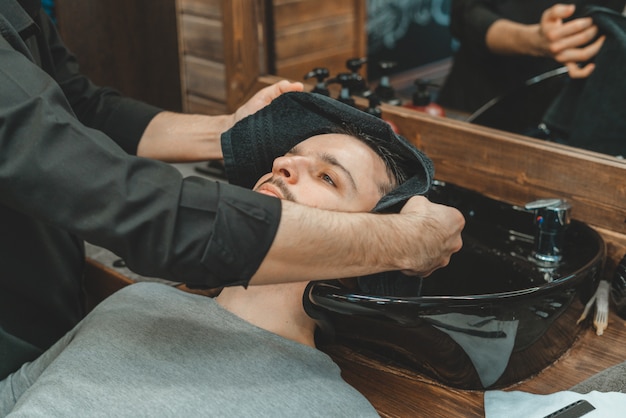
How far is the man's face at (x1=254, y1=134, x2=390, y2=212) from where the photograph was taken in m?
1.43

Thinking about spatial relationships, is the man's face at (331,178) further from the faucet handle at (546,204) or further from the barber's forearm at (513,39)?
the barber's forearm at (513,39)

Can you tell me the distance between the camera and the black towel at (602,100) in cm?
167

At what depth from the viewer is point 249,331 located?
4.58ft

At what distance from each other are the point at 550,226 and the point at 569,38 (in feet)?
1.59

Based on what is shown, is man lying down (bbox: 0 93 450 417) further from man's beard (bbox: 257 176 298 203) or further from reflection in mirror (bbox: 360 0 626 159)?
reflection in mirror (bbox: 360 0 626 159)

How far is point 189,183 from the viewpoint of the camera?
111cm

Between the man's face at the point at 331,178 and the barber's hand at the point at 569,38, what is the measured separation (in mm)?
603

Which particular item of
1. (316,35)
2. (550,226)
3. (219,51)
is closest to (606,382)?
(550,226)

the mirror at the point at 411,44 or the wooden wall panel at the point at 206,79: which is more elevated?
the mirror at the point at 411,44

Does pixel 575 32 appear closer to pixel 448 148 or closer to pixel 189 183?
pixel 448 148

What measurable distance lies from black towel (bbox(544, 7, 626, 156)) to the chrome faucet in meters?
0.23

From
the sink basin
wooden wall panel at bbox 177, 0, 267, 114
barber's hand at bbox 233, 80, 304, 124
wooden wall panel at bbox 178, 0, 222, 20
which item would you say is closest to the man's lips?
the sink basin

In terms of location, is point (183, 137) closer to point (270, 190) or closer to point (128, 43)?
point (270, 190)

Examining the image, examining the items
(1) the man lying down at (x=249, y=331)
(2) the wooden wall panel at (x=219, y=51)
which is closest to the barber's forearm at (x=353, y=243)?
(1) the man lying down at (x=249, y=331)
